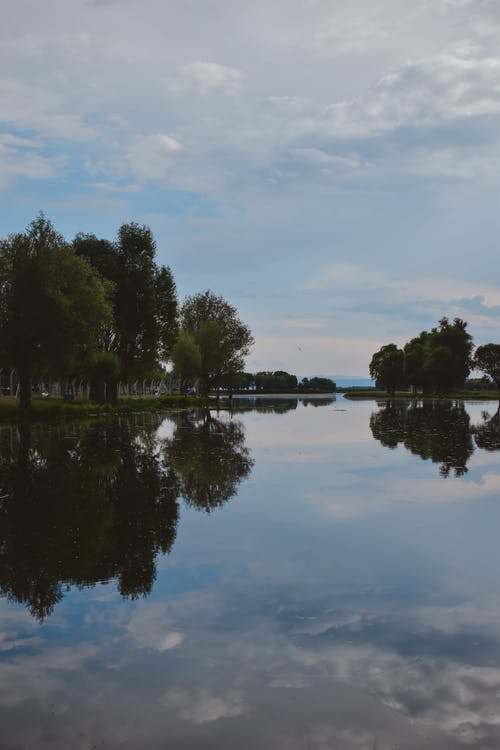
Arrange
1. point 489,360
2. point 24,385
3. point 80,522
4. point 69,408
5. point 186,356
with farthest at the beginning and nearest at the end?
point 489,360
point 186,356
point 69,408
point 24,385
point 80,522

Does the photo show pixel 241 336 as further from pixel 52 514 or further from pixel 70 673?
pixel 70 673

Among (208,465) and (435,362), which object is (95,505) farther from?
(435,362)

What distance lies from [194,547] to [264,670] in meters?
5.14

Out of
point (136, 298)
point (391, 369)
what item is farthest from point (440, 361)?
point (136, 298)

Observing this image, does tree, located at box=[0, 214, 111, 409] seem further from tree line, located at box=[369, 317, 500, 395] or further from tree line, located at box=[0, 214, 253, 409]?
tree line, located at box=[369, 317, 500, 395]

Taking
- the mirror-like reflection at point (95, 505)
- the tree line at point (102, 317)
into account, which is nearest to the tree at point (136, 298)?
the tree line at point (102, 317)

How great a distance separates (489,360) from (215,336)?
8227 centimetres

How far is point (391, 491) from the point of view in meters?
17.2

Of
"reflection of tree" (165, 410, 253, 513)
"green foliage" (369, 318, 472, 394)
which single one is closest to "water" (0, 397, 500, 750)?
"reflection of tree" (165, 410, 253, 513)

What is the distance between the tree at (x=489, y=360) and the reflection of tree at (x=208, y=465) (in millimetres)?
136364

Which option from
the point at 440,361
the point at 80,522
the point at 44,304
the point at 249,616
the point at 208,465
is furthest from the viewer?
the point at 440,361

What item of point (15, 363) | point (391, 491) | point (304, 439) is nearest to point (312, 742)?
point (391, 491)

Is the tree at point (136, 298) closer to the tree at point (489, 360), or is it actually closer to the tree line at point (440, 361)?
the tree line at point (440, 361)

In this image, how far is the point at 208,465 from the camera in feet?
74.1
